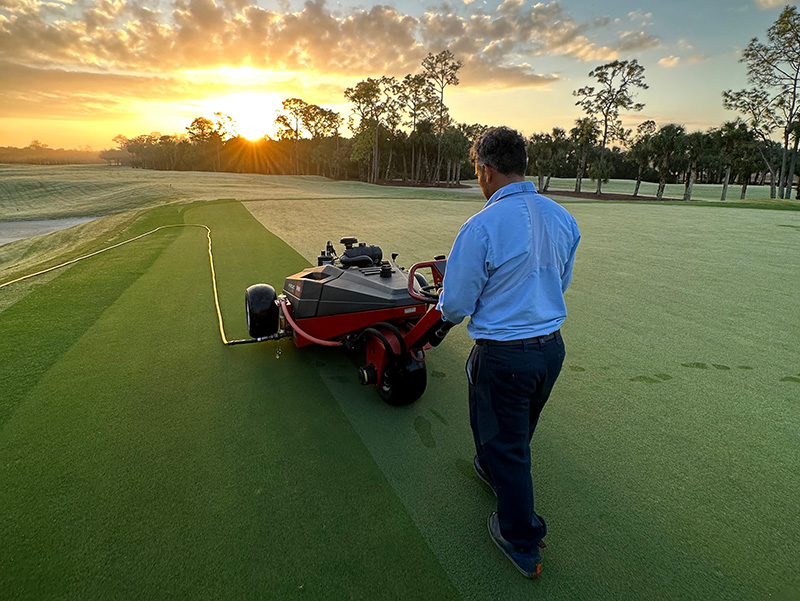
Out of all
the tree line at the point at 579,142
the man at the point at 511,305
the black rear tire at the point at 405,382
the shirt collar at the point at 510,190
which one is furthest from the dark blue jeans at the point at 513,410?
the tree line at the point at 579,142

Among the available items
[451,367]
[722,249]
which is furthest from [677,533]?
[722,249]

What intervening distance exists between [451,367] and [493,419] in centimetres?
219

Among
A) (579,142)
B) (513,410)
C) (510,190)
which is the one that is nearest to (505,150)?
(510,190)

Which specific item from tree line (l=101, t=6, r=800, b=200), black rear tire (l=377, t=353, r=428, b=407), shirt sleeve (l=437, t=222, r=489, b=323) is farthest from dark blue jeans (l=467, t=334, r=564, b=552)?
tree line (l=101, t=6, r=800, b=200)

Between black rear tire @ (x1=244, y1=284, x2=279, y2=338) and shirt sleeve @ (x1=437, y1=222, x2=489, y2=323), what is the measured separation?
8.57 feet

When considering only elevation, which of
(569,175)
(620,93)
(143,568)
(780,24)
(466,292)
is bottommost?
(143,568)

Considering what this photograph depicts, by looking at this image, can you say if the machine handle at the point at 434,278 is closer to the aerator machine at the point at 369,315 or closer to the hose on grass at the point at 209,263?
the aerator machine at the point at 369,315

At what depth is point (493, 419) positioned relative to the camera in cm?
192

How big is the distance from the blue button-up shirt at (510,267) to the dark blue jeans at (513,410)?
9cm

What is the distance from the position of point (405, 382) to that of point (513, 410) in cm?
139

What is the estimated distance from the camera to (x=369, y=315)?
3451 millimetres

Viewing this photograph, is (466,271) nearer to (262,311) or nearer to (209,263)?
(262,311)

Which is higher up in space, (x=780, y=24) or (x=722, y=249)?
(x=780, y=24)

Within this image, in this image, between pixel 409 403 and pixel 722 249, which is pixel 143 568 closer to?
pixel 409 403
